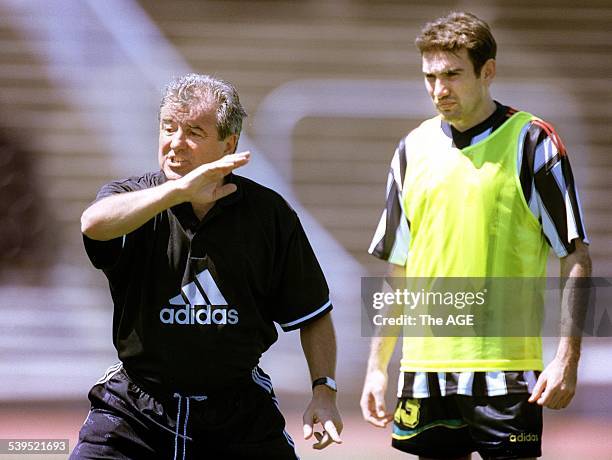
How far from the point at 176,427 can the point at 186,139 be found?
0.83m

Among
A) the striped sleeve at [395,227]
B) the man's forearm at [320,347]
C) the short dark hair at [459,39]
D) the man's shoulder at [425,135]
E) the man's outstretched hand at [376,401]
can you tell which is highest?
the short dark hair at [459,39]

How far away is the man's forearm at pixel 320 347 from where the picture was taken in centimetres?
341

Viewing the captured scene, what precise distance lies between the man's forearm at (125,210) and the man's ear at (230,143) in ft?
1.40

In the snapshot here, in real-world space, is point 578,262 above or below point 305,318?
above

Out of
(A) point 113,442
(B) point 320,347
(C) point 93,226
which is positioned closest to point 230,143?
(C) point 93,226

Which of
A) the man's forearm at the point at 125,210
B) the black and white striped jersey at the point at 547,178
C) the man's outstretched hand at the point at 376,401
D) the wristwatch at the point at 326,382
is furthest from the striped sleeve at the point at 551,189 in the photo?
the man's forearm at the point at 125,210

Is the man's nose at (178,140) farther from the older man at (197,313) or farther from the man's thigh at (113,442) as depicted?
the man's thigh at (113,442)

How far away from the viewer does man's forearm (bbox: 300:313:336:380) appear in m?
3.41

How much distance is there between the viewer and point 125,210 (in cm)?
298

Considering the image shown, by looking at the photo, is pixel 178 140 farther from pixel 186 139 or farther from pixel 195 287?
→ pixel 195 287

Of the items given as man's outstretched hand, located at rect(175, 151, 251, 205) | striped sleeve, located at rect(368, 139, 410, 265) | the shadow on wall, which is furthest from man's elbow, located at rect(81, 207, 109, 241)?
the shadow on wall

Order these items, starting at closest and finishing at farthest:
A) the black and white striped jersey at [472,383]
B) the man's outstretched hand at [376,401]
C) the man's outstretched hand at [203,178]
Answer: the man's outstretched hand at [203,178] → the black and white striped jersey at [472,383] → the man's outstretched hand at [376,401]

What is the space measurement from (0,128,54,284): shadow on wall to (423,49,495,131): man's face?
14.6 feet

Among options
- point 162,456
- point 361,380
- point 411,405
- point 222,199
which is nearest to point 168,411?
point 162,456
